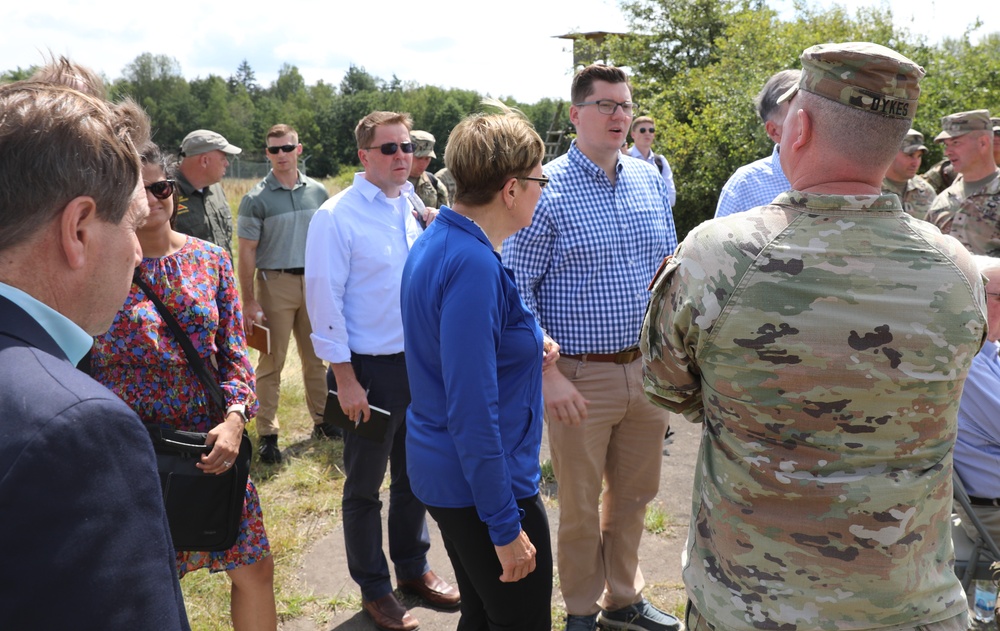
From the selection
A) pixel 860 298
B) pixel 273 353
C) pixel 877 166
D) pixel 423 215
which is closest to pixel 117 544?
pixel 860 298

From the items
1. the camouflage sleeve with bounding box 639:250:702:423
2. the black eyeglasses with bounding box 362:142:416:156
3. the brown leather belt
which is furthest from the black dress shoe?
the camouflage sleeve with bounding box 639:250:702:423

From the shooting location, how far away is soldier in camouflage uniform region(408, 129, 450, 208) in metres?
6.56

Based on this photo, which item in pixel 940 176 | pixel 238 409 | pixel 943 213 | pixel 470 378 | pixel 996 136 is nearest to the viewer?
pixel 470 378

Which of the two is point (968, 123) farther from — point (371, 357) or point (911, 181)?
point (371, 357)

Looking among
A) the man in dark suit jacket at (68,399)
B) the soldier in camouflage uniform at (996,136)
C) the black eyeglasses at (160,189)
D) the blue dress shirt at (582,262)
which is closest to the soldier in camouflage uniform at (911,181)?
the soldier in camouflage uniform at (996,136)

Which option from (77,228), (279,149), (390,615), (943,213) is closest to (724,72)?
(943,213)

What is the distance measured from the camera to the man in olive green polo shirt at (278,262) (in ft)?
18.3

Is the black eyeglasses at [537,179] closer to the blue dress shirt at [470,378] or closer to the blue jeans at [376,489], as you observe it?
the blue dress shirt at [470,378]

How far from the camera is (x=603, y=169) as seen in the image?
319cm

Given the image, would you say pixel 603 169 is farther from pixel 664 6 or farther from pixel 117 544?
pixel 664 6

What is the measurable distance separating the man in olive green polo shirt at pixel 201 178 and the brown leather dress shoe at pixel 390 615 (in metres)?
2.80

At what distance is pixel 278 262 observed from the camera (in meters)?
5.61

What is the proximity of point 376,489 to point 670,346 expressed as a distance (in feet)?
6.66

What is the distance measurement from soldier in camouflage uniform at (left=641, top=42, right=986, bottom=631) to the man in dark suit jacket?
113 centimetres
